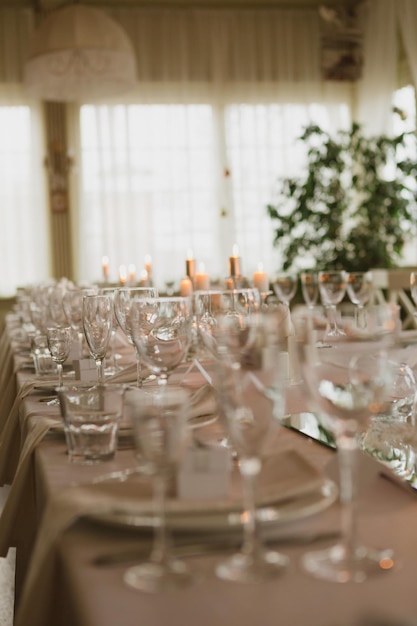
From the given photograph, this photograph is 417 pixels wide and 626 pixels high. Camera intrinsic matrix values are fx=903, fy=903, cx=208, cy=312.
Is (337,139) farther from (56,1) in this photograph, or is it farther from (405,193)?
(56,1)

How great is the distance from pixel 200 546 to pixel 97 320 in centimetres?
106

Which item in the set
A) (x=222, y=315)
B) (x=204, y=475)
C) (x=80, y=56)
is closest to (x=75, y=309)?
(x=222, y=315)

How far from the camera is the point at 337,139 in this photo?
28.5 ft

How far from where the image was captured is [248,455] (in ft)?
2.87

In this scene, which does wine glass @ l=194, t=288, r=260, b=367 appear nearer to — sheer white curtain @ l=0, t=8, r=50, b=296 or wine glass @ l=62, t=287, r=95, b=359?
wine glass @ l=62, t=287, r=95, b=359

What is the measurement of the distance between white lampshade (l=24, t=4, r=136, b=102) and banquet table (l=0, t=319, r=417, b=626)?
395 cm

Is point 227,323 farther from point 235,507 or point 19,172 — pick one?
point 19,172

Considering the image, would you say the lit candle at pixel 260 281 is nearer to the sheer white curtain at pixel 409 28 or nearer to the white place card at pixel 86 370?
the white place card at pixel 86 370

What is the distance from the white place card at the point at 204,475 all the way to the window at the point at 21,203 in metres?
7.34

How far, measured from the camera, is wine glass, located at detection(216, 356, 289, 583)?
832 millimetres

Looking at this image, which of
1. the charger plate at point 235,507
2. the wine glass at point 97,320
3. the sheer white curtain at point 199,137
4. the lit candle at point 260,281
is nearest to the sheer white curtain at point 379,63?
the sheer white curtain at point 199,137

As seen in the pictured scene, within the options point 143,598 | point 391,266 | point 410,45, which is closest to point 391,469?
point 143,598

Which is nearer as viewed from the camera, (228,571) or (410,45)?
(228,571)

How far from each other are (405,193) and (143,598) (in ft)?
24.4
